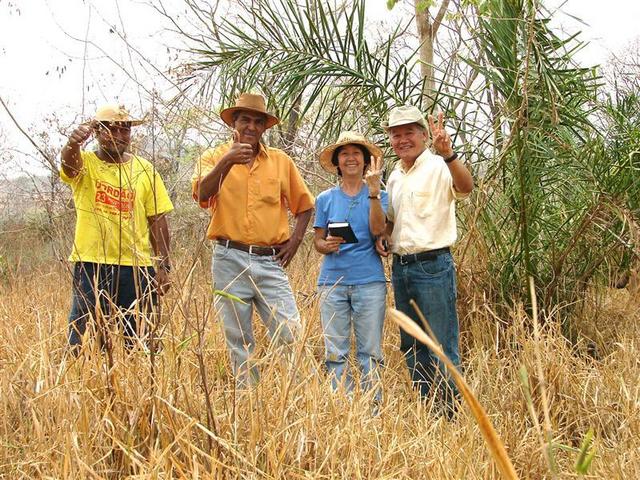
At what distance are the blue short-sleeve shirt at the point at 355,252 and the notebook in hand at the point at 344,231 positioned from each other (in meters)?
0.05

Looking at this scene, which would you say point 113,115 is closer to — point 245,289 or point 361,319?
point 245,289

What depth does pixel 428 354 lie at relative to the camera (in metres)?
3.23

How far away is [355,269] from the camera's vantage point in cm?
322

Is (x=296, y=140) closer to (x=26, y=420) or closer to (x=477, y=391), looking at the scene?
(x=477, y=391)

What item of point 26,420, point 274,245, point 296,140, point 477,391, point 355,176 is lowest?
point 477,391

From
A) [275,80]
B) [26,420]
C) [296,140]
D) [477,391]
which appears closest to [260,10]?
[275,80]

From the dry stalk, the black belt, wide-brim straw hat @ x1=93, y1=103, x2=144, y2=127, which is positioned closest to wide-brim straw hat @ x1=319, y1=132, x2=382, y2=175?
the black belt

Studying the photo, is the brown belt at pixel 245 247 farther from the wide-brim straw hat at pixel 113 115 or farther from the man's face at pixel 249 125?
the wide-brim straw hat at pixel 113 115

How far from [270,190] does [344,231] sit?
0.45 meters

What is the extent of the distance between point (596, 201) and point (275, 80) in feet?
7.27

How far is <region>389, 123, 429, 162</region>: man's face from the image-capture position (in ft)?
10.4

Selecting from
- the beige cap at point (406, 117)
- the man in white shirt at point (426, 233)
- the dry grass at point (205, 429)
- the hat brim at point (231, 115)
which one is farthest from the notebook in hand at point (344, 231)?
the dry grass at point (205, 429)

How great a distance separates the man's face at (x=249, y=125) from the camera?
3.33 metres

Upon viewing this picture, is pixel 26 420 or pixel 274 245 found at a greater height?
pixel 274 245
